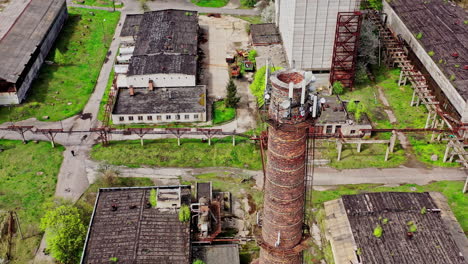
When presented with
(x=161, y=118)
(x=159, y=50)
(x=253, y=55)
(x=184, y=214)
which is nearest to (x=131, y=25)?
(x=159, y=50)

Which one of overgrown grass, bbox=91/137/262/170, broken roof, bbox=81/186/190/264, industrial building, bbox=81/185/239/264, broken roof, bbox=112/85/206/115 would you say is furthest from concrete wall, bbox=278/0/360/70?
broken roof, bbox=81/186/190/264

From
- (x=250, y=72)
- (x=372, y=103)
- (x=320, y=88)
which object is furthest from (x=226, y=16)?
(x=372, y=103)

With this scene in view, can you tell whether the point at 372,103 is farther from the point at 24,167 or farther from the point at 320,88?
the point at 24,167

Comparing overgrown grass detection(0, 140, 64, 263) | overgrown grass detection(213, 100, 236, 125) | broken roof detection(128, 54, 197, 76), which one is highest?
broken roof detection(128, 54, 197, 76)

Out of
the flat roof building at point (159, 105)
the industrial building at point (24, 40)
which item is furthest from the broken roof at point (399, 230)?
the industrial building at point (24, 40)

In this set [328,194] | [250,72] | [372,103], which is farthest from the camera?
[250,72]

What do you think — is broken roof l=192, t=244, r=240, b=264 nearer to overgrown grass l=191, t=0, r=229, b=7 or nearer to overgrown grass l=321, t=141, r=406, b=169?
overgrown grass l=321, t=141, r=406, b=169
